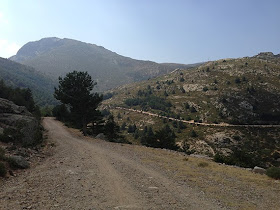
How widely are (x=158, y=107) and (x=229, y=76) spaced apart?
6911cm

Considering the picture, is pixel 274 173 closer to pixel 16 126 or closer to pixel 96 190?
pixel 96 190

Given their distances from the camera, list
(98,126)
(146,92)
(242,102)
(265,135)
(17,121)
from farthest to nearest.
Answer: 1. (146,92)
2. (242,102)
3. (265,135)
4. (98,126)
5. (17,121)

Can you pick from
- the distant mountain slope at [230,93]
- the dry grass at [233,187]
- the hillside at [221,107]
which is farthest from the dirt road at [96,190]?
the distant mountain slope at [230,93]

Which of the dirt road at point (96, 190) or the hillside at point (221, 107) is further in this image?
the hillside at point (221, 107)

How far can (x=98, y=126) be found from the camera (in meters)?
45.8

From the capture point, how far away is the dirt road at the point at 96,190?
8.25 m

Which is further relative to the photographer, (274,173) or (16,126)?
(16,126)

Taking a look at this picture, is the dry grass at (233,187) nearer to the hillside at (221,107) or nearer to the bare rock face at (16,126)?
the bare rock face at (16,126)

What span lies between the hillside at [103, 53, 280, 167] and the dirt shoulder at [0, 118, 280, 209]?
189 ft

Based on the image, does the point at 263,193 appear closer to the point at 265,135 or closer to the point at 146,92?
the point at 265,135

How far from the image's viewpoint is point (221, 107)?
130 metres

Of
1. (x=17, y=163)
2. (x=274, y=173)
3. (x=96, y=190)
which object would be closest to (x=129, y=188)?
(x=96, y=190)

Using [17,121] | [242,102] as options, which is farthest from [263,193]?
[242,102]

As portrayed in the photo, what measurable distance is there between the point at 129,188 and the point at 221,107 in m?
131
